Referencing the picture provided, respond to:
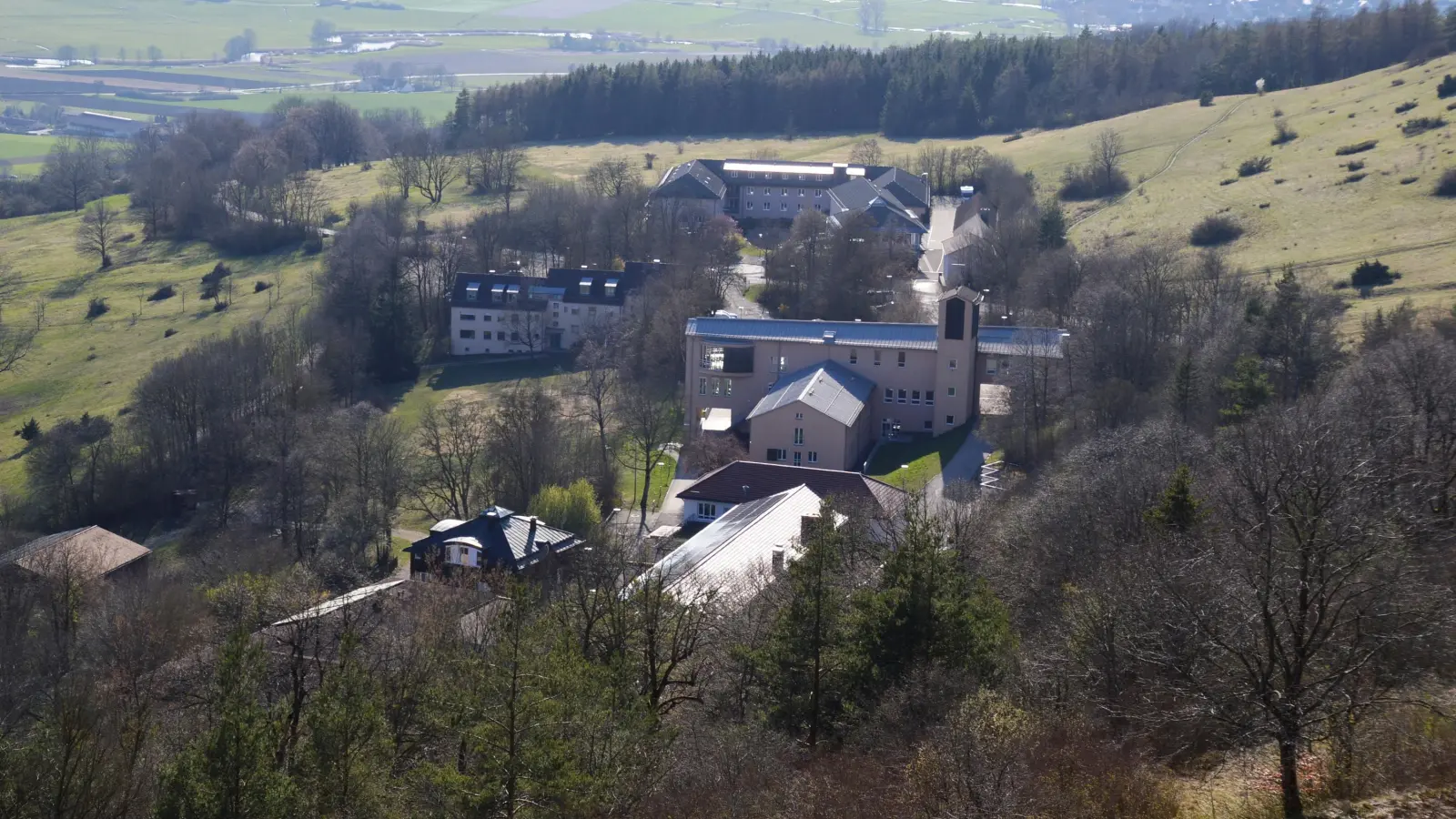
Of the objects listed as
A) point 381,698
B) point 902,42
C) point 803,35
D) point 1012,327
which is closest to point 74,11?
point 803,35

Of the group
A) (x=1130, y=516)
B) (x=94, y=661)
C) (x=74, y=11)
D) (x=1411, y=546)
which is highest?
(x=74, y=11)

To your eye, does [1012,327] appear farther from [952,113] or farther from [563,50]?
[563,50]

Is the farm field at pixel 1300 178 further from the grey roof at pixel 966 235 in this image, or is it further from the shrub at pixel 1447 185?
the grey roof at pixel 966 235

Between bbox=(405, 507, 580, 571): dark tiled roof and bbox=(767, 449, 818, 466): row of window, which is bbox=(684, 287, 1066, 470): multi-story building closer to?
bbox=(767, 449, 818, 466): row of window

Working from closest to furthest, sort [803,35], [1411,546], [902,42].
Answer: [1411,546] → [902,42] → [803,35]

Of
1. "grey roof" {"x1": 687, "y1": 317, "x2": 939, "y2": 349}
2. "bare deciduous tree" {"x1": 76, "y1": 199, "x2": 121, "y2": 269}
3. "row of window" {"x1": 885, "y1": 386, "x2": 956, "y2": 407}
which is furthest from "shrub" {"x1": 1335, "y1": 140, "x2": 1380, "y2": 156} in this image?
"bare deciduous tree" {"x1": 76, "y1": 199, "x2": 121, "y2": 269}

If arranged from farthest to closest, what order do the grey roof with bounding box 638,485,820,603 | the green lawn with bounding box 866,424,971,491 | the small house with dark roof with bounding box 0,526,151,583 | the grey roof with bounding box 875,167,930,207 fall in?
the grey roof with bounding box 875,167,930,207, the green lawn with bounding box 866,424,971,491, the small house with dark roof with bounding box 0,526,151,583, the grey roof with bounding box 638,485,820,603
